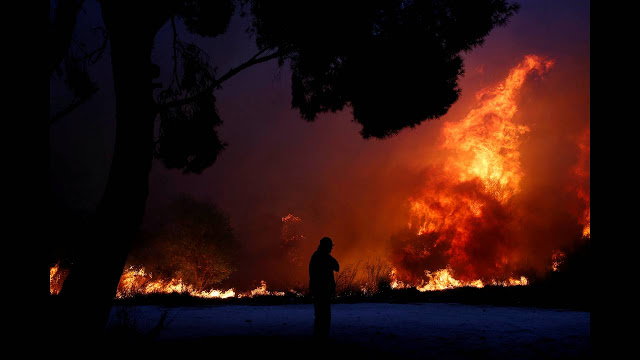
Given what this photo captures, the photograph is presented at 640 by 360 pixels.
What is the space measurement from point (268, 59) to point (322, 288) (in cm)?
447

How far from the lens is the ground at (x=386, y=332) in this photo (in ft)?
20.2

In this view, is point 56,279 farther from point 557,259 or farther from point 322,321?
point 557,259

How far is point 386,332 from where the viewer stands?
797 cm

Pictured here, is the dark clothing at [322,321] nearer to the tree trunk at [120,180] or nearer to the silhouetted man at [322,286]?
the silhouetted man at [322,286]

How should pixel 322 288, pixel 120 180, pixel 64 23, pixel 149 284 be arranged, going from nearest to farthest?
pixel 120 180 → pixel 64 23 → pixel 322 288 → pixel 149 284

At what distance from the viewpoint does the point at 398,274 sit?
122ft

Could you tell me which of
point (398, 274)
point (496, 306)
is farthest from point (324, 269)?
point (398, 274)

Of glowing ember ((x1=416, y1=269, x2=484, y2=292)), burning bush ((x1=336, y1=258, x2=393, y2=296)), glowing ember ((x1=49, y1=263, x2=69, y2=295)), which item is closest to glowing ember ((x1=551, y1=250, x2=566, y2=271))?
glowing ember ((x1=416, y1=269, x2=484, y2=292))

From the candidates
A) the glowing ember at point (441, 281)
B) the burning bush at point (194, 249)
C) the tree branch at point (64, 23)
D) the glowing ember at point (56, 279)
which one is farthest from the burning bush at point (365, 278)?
the burning bush at point (194, 249)

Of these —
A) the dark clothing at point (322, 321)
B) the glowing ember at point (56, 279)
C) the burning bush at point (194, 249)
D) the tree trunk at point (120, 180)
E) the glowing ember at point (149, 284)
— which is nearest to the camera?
the tree trunk at point (120, 180)

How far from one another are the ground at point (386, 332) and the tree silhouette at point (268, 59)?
77.3 inches

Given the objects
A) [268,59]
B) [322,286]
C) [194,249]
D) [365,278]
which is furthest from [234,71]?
[194,249]

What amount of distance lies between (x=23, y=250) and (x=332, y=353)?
14.7 ft

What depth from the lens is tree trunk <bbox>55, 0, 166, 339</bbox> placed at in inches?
194
